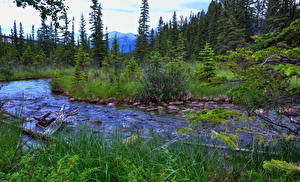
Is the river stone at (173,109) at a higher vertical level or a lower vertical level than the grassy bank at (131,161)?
lower

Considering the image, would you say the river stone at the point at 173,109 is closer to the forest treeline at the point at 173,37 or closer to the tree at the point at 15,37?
the forest treeline at the point at 173,37

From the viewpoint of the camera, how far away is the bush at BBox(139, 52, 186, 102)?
8.95m

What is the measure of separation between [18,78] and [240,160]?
2403cm

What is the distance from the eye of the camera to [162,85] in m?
9.02

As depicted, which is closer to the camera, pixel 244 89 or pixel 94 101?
pixel 244 89

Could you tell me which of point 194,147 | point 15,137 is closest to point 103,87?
point 15,137

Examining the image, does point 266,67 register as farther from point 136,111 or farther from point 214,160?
point 136,111

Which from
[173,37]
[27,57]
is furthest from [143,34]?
[27,57]

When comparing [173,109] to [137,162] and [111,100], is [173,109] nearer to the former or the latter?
[111,100]

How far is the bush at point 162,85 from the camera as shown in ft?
29.3

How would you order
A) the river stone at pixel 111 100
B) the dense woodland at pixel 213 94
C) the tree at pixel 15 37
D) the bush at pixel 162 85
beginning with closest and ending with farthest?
the dense woodland at pixel 213 94 → the bush at pixel 162 85 → the river stone at pixel 111 100 → the tree at pixel 15 37

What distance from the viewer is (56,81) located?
524 inches

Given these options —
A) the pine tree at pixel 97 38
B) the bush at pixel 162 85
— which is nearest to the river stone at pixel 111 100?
the bush at pixel 162 85

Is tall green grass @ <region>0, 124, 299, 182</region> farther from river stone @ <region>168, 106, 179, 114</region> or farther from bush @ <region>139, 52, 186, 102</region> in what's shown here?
bush @ <region>139, 52, 186, 102</region>
